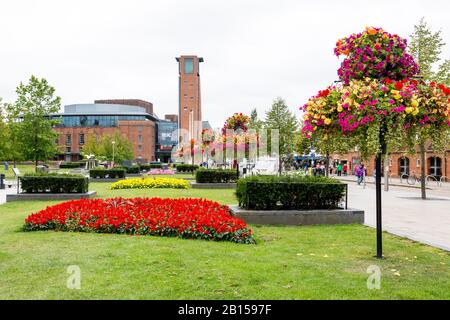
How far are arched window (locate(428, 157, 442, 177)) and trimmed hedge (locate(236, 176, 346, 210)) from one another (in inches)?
1416

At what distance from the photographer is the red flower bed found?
345 inches

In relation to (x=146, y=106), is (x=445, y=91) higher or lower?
lower

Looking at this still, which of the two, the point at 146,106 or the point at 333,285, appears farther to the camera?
the point at 146,106

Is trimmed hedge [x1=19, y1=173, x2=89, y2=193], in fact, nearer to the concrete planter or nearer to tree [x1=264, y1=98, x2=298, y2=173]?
the concrete planter

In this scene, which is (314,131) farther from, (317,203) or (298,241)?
(317,203)

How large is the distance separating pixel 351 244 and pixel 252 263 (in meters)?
2.90

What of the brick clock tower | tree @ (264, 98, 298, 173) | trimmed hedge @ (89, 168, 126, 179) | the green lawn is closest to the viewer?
the green lawn

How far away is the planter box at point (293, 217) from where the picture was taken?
11.2 metres

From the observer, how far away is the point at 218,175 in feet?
88.0

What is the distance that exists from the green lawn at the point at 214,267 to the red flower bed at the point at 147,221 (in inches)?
15.5

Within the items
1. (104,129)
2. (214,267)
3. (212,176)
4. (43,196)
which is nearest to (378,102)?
(214,267)

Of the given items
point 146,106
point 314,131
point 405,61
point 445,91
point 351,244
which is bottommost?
point 351,244

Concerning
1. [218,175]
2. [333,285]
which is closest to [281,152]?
[218,175]

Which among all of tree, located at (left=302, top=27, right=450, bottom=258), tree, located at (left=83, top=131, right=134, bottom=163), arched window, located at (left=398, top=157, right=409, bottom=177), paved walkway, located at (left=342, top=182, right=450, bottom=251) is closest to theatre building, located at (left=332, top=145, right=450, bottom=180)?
arched window, located at (left=398, top=157, right=409, bottom=177)
